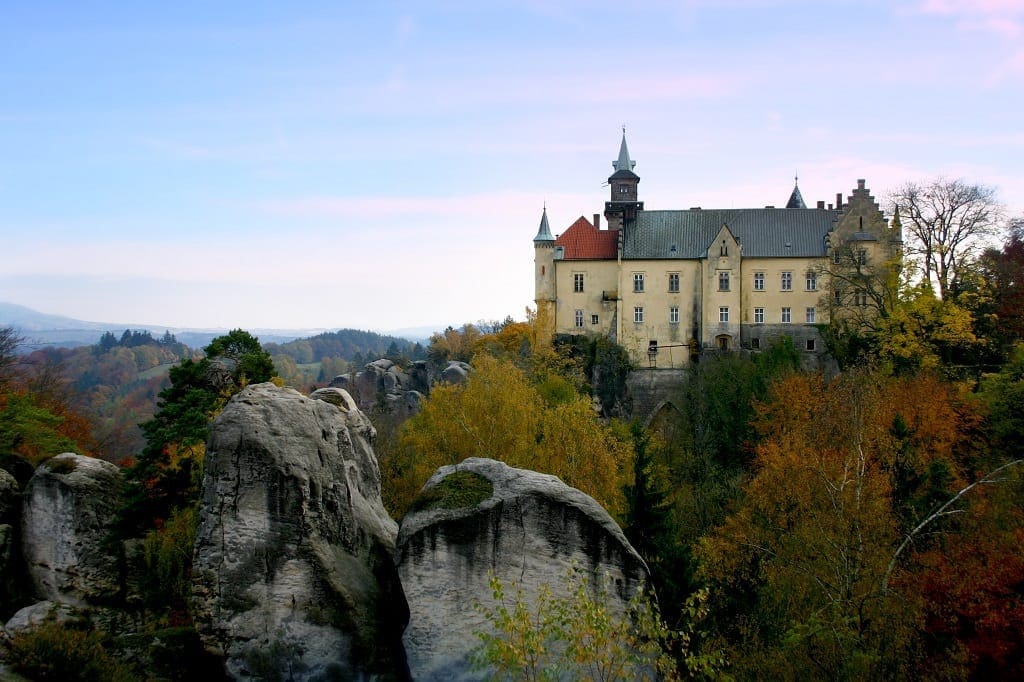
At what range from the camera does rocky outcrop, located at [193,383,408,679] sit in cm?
1708

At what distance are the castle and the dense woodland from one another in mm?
3710

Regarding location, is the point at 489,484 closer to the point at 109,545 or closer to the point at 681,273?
the point at 109,545

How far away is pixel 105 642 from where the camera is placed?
17.9 m

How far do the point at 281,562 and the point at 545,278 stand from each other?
45.5 m

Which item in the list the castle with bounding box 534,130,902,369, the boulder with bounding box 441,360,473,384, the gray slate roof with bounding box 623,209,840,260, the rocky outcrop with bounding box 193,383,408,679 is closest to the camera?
the rocky outcrop with bounding box 193,383,408,679

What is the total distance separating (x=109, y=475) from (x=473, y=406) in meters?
14.8

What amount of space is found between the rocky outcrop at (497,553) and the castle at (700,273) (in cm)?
4340

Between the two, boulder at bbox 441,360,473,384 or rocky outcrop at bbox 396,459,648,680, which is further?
boulder at bbox 441,360,473,384

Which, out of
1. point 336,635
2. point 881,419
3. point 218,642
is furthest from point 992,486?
point 218,642

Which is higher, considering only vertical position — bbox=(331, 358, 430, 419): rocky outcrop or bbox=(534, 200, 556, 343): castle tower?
bbox=(534, 200, 556, 343): castle tower

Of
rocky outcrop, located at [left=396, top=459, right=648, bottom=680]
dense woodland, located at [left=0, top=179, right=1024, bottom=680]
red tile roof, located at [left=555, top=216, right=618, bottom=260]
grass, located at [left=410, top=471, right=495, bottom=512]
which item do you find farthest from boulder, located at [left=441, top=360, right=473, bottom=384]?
rocky outcrop, located at [left=396, top=459, right=648, bottom=680]

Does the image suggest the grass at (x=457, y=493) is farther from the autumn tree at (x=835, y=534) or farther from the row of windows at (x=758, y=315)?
the row of windows at (x=758, y=315)

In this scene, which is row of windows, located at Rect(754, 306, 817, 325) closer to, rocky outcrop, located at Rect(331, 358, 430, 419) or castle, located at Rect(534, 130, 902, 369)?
castle, located at Rect(534, 130, 902, 369)

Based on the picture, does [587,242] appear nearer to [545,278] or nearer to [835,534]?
[545,278]
